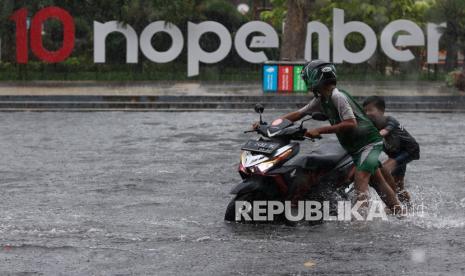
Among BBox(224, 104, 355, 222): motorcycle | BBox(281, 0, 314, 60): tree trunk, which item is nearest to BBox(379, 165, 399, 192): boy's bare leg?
BBox(224, 104, 355, 222): motorcycle

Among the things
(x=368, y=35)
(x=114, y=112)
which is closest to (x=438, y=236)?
(x=114, y=112)

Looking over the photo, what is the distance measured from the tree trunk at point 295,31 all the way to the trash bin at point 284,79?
4.25 m

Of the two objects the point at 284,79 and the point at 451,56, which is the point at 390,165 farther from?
the point at 451,56

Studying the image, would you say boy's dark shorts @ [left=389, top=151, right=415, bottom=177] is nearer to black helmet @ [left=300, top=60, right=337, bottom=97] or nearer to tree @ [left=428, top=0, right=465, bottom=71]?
black helmet @ [left=300, top=60, right=337, bottom=97]

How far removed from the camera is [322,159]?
911 centimetres

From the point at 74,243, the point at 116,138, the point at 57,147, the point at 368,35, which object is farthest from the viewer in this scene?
the point at 368,35

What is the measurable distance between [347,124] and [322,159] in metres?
0.47

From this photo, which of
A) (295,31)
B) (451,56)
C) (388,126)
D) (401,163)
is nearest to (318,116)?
(388,126)

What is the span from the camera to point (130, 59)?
33.9 metres

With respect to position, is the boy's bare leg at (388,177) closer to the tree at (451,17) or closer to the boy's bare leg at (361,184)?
the boy's bare leg at (361,184)

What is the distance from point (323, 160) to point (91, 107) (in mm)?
16278

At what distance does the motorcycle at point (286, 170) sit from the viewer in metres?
8.96

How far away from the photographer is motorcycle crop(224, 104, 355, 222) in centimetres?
896

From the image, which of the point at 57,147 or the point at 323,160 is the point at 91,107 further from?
the point at 323,160
